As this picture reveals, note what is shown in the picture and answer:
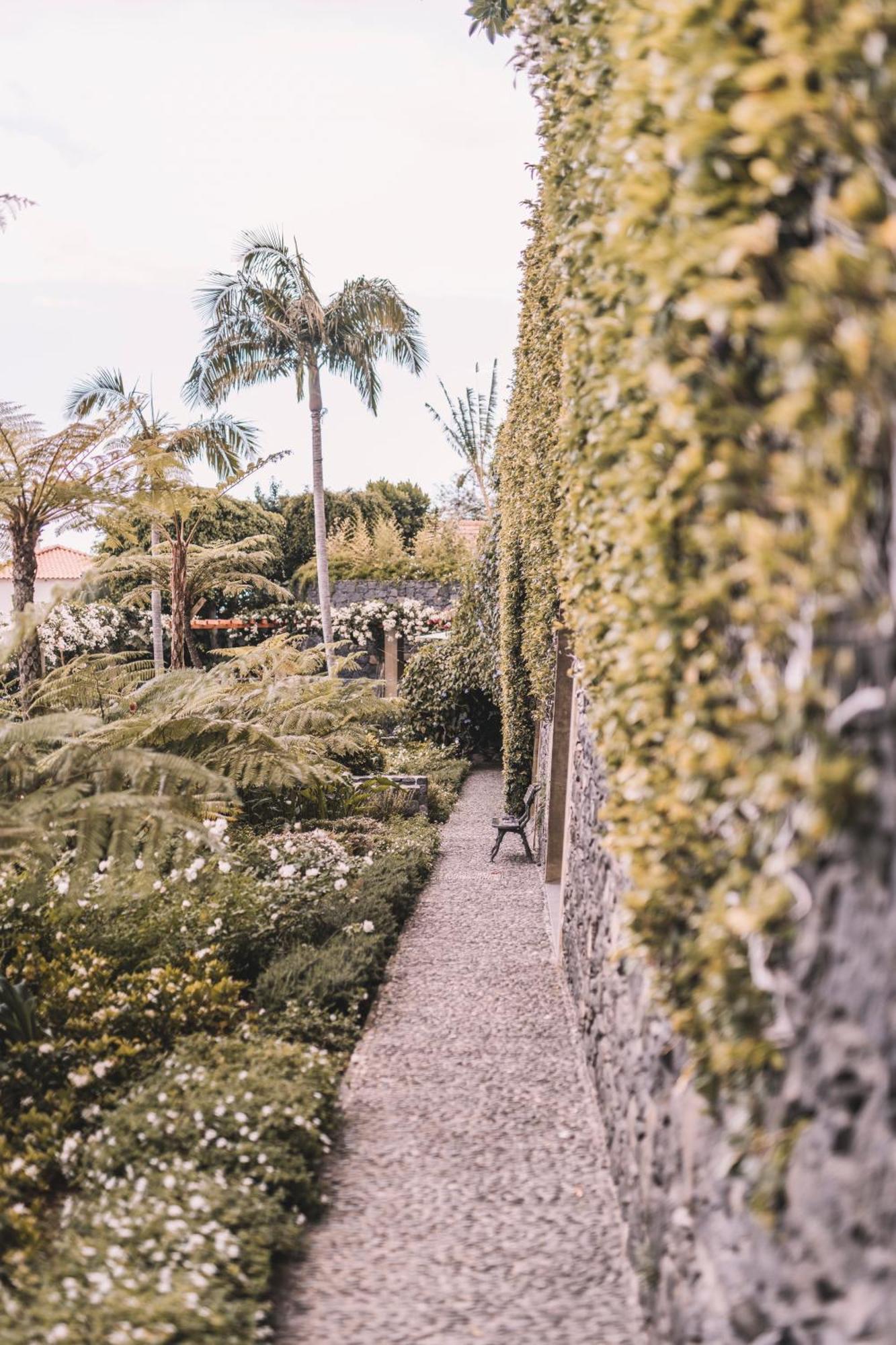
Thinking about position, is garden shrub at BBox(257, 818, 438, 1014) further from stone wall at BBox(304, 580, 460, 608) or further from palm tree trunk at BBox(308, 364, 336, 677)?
stone wall at BBox(304, 580, 460, 608)

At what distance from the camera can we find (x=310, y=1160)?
3.84m

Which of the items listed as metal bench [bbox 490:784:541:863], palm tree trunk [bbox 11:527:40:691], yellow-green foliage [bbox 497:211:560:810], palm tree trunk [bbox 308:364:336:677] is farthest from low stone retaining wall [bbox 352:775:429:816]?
palm tree trunk [bbox 308:364:336:677]

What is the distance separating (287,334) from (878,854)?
72.0ft

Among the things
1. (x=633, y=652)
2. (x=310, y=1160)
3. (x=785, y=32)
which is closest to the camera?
(x=785, y=32)

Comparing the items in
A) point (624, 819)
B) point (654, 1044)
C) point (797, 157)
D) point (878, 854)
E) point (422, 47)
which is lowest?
point (654, 1044)

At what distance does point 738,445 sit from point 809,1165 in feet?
3.93

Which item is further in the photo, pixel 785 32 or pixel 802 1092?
pixel 802 1092

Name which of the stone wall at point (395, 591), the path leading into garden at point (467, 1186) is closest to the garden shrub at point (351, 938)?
the path leading into garden at point (467, 1186)

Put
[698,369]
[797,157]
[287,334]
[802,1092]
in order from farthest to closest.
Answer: [287,334] < [698,369] < [802,1092] < [797,157]

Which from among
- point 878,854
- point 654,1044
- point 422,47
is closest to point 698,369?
point 878,854

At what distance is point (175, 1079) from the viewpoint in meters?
4.11

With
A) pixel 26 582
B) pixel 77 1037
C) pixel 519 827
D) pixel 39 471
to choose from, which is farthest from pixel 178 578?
pixel 77 1037

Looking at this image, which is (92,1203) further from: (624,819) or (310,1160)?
(624,819)

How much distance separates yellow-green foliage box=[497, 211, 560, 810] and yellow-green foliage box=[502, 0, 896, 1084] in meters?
2.62
